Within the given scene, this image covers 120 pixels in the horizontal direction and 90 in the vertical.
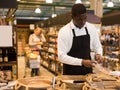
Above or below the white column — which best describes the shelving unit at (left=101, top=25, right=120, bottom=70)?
below

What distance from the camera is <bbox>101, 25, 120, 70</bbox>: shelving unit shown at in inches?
367

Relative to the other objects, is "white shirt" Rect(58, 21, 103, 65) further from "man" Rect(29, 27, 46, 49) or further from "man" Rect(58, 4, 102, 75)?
"man" Rect(29, 27, 46, 49)

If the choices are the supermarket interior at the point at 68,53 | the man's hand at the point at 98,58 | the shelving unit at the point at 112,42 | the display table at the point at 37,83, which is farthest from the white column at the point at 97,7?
the display table at the point at 37,83

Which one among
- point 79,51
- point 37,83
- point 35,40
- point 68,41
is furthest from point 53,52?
point 37,83

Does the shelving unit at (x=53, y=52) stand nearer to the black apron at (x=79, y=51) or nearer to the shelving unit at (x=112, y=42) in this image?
the shelving unit at (x=112, y=42)

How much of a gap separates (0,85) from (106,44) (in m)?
8.21

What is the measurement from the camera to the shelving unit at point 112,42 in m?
9.32

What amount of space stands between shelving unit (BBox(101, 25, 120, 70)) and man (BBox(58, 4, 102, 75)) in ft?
18.8

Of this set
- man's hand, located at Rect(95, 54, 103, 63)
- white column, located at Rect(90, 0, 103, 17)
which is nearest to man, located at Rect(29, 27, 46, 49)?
white column, located at Rect(90, 0, 103, 17)

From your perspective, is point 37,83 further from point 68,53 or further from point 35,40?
point 35,40

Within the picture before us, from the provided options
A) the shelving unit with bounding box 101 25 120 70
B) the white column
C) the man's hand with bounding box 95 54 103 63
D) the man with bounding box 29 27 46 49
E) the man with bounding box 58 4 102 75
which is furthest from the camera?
the man with bounding box 29 27 46 49

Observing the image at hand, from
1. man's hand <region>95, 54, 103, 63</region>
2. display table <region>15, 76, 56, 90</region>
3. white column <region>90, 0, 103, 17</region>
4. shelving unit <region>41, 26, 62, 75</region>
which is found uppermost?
white column <region>90, 0, 103, 17</region>

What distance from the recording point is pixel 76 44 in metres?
3.30

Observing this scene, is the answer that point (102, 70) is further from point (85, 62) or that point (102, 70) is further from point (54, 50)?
point (54, 50)
